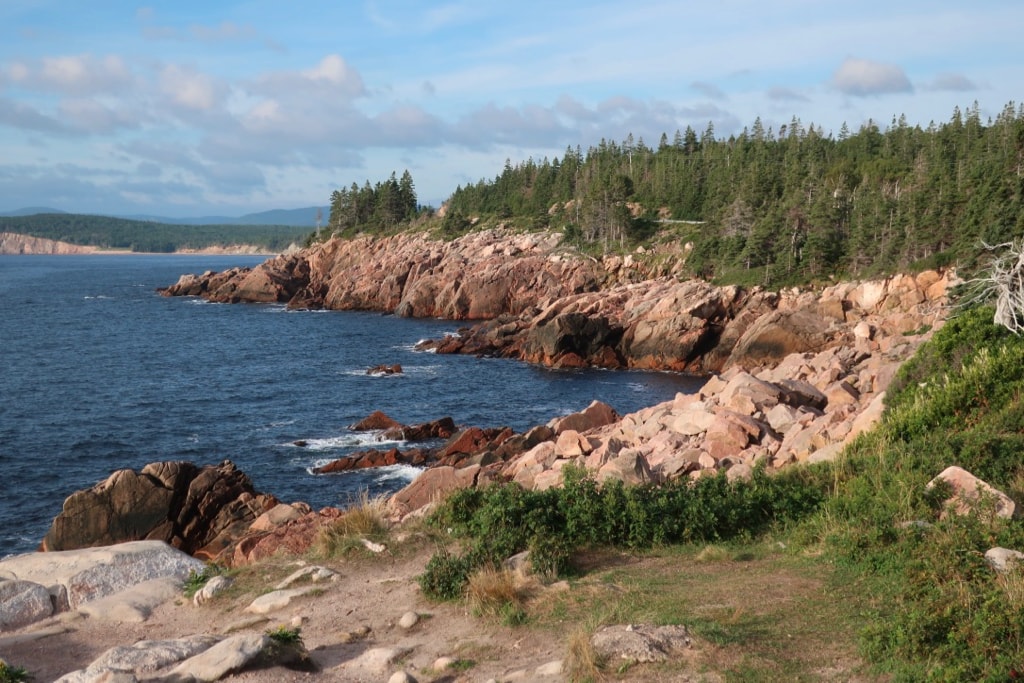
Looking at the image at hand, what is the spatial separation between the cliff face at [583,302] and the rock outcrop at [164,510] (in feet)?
110

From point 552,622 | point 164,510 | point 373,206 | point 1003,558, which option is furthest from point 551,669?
point 373,206

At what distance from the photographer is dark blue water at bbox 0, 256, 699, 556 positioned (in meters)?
34.8

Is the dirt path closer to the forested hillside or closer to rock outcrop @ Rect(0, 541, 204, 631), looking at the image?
rock outcrop @ Rect(0, 541, 204, 631)

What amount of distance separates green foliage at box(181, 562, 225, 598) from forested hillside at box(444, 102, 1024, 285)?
48.2 m

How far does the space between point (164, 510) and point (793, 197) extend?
6665 cm

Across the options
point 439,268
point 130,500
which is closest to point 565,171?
point 439,268

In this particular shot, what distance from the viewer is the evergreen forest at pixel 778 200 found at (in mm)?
60719

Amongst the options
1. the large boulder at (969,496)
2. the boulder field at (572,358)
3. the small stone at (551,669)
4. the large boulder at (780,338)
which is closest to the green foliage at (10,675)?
the small stone at (551,669)

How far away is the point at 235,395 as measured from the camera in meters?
51.5

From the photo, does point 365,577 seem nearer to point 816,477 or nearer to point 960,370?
point 816,477

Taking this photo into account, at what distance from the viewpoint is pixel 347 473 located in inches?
1375

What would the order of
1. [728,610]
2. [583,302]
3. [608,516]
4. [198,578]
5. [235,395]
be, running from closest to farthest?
[728,610] → [608,516] → [198,578] → [235,395] → [583,302]

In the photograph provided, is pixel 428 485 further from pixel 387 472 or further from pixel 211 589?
pixel 387 472

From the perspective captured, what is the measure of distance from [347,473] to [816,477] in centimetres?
2344
